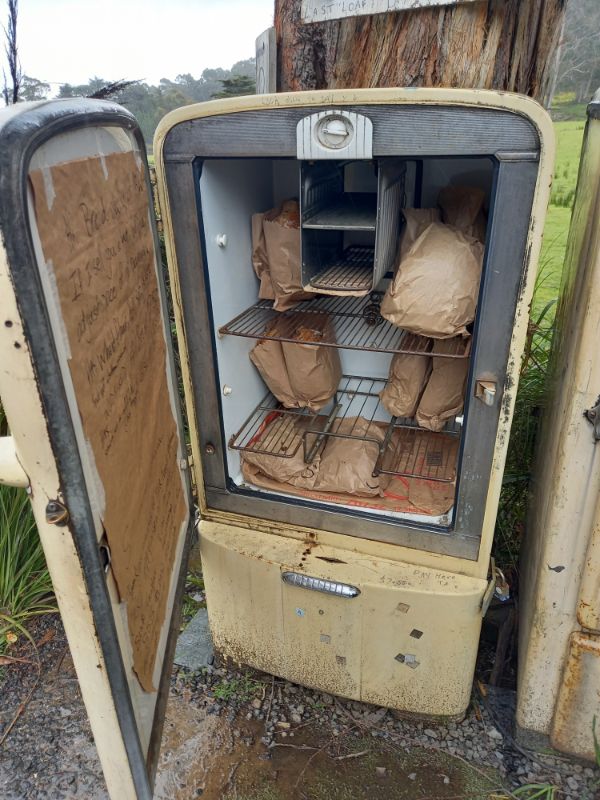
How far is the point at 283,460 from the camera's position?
1.93 meters

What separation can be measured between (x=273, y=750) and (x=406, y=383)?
51.8 inches

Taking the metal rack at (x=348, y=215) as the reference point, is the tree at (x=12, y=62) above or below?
above

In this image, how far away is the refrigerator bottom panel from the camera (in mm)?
1647

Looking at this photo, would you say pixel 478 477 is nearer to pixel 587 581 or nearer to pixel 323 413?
pixel 587 581

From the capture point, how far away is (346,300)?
2.04 meters

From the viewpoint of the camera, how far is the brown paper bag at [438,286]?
140 cm

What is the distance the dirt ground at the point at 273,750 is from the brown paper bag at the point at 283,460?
839 millimetres

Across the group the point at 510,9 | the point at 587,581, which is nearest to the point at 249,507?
the point at 587,581

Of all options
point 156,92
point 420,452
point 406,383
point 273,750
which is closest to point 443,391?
point 406,383

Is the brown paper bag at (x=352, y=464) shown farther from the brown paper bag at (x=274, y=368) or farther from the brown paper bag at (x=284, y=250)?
the brown paper bag at (x=284, y=250)

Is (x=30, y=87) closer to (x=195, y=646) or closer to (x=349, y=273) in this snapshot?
(x=349, y=273)

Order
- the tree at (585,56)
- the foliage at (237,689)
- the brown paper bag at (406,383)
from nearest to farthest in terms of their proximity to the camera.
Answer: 1. the brown paper bag at (406,383)
2. the foliage at (237,689)
3. the tree at (585,56)

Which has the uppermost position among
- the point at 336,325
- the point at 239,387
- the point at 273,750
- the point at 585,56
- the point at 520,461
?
the point at 585,56

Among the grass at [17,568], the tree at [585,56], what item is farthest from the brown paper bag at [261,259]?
the tree at [585,56]
